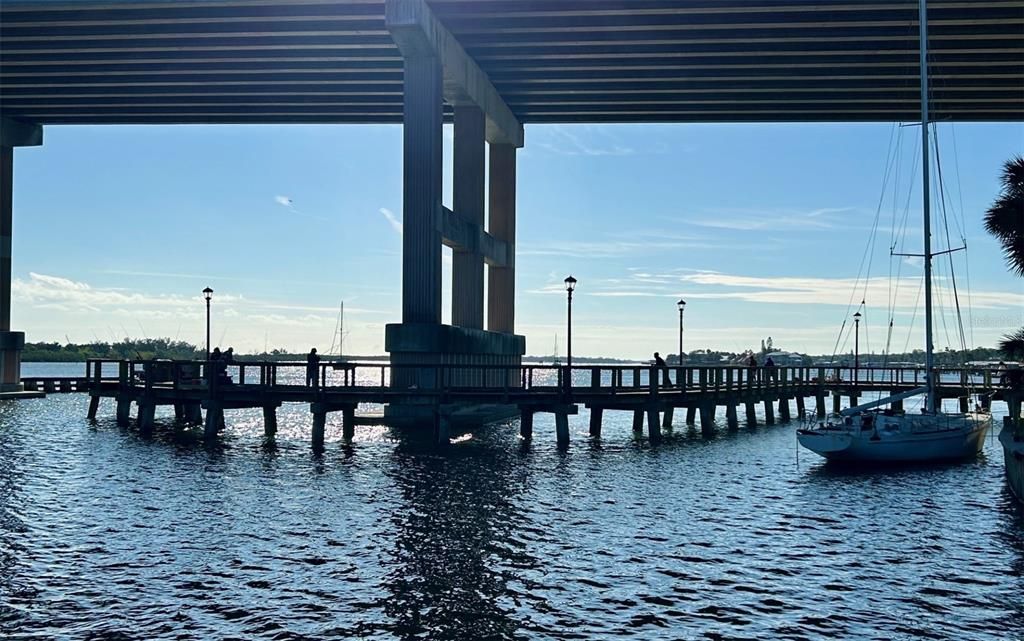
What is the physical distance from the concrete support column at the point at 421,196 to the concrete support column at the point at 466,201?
831 centimetres

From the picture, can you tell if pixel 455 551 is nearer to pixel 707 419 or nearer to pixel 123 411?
pixel 707 419

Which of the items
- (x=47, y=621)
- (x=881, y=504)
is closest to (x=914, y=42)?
(x=881, y=504)

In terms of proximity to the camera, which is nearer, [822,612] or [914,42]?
[822,612]

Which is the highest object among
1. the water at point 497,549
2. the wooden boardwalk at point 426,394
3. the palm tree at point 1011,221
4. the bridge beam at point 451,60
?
the bridge beam at point 451,60

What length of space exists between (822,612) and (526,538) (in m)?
6.28

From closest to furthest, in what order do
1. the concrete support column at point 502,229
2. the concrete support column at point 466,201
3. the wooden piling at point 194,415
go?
the wooden piling at point 194,415, the concrete support column at point 466,201, the concrete support column at point 502,229

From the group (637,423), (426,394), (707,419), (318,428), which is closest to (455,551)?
(426,394)

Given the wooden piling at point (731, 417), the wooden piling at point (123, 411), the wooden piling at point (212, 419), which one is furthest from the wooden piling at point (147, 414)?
the wooden piling at point (731, 417)

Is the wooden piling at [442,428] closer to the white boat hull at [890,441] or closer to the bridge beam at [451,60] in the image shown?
the white boat hull at [890,441]

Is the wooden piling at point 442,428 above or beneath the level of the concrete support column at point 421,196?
beneath

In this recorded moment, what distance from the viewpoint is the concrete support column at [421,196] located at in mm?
37500

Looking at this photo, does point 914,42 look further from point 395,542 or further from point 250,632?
point 250,632

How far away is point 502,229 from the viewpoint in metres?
53.9

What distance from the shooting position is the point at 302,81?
51.4 metres
